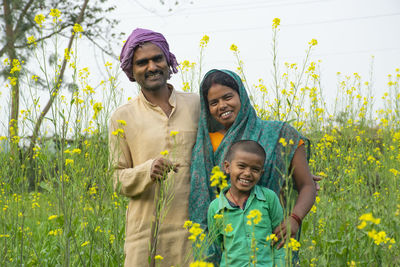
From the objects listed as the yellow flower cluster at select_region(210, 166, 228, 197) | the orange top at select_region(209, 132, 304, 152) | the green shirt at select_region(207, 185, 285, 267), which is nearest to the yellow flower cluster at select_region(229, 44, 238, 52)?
the orange top at select_region(209, 132, 304, 152)

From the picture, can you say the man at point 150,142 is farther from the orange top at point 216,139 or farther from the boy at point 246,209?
the boy at point 246,209

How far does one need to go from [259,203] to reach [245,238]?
163 mm

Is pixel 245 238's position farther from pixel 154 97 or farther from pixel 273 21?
pixel 273 21

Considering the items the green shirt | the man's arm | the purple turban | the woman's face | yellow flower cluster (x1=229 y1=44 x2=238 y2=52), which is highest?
yellow flower cluster (x1=229 y1=44 x2=238 y2=52)

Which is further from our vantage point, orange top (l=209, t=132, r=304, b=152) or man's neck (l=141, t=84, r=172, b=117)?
man's neck (l=141, t=84, r=172, b=117)

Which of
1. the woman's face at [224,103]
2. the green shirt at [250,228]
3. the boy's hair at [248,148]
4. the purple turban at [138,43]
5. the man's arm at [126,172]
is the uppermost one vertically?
the purple turban at [138,43]

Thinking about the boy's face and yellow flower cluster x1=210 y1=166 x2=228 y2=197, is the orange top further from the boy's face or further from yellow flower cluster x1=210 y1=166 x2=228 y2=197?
yellow flower cluster x1=210 y1=166 x2=228 y2=197

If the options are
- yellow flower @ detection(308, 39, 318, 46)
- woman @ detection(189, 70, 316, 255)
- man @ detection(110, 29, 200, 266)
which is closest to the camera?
woman @ detection(189, 70, 316, 255)

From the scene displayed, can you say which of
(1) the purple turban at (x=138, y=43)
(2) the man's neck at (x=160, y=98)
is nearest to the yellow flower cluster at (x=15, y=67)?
(1) the purple turban at (x=138, y=43)

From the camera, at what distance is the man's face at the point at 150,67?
223 centimetres

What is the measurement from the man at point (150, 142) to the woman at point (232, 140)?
92mm

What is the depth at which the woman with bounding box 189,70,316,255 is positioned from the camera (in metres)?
2.10

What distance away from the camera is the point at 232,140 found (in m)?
2.10

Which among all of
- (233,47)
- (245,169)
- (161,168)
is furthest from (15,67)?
(233,47)
